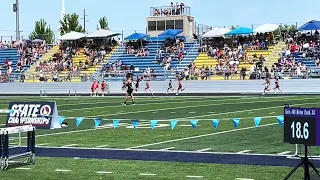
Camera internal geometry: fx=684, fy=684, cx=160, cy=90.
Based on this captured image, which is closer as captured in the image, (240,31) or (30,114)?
(30,114)

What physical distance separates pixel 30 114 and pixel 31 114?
0.05m

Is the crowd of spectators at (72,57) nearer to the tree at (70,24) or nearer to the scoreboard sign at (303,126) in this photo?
the tree at (70,24)

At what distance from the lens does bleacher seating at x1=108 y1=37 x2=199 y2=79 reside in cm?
5494

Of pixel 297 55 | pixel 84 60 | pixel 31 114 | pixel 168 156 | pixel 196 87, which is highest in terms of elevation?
pixel 297 55

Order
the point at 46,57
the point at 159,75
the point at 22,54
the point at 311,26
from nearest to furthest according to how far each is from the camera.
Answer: the point at 311,26
the point at 159,75
the point at 46,57
the point at 22,54

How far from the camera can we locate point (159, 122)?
22.7 m

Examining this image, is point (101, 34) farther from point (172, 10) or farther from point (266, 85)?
point (266, 85)

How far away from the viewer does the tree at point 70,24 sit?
92.8 m

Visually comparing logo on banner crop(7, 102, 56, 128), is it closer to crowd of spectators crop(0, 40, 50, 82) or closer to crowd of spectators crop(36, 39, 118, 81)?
crowd of spectators crop(36, 39, 118, 81)

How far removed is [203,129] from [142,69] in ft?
118

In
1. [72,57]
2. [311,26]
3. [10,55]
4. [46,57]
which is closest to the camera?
[311,26]

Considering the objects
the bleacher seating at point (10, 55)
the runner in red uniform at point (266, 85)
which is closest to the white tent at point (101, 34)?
the bleacher seating at point (10, 55)

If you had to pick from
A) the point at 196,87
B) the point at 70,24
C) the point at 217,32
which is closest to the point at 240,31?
the point at 217,32

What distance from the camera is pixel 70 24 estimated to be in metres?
93.0
